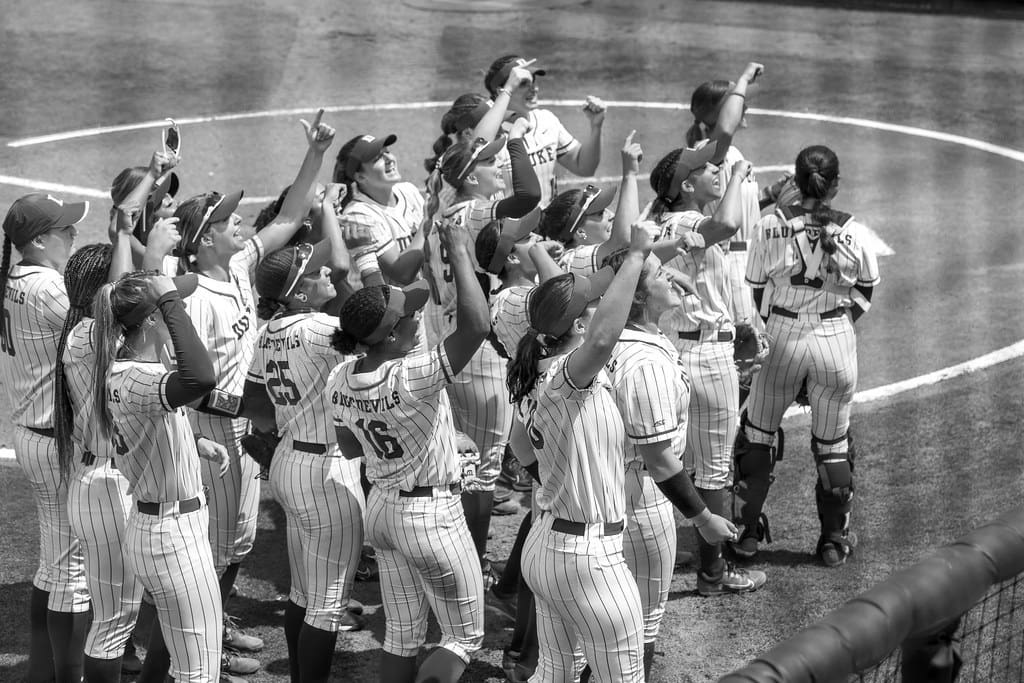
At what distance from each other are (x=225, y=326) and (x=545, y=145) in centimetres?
260

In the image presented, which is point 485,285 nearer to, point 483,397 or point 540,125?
point 483,397

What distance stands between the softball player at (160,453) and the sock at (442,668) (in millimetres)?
695

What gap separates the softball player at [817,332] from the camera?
5918mm

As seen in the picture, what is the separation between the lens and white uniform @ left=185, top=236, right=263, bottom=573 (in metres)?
5.12

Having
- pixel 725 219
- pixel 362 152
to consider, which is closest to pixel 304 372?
pixel 362 152

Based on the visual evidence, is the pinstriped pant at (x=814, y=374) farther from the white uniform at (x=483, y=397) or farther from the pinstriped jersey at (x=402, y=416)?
the pinstriped jersey at (x=402, y=416)

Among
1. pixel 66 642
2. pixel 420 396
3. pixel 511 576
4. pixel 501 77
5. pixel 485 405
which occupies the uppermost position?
pixel 501 77

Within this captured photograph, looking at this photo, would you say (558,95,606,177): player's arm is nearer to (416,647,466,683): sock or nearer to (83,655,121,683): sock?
(416,647,466,683): sock

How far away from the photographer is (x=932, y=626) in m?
2.62

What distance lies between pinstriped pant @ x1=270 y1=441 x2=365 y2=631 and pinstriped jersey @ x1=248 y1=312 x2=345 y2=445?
0.10 meters

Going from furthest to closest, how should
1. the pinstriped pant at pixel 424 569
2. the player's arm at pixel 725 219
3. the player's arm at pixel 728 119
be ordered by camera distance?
the player's arm at pixel 728 119, the player's arm at pixel 725 219, the pinstriped pant at pixel 424 569

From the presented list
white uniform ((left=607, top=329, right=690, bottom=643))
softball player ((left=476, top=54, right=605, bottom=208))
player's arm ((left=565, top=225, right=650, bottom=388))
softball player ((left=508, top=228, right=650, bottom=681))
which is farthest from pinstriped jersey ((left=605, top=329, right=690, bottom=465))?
softball player ((left=476, top=54, right=605, bottom=208))

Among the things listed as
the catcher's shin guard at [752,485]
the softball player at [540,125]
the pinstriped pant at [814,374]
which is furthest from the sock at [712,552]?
the softball player at [540,125]

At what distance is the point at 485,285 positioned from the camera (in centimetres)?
584
